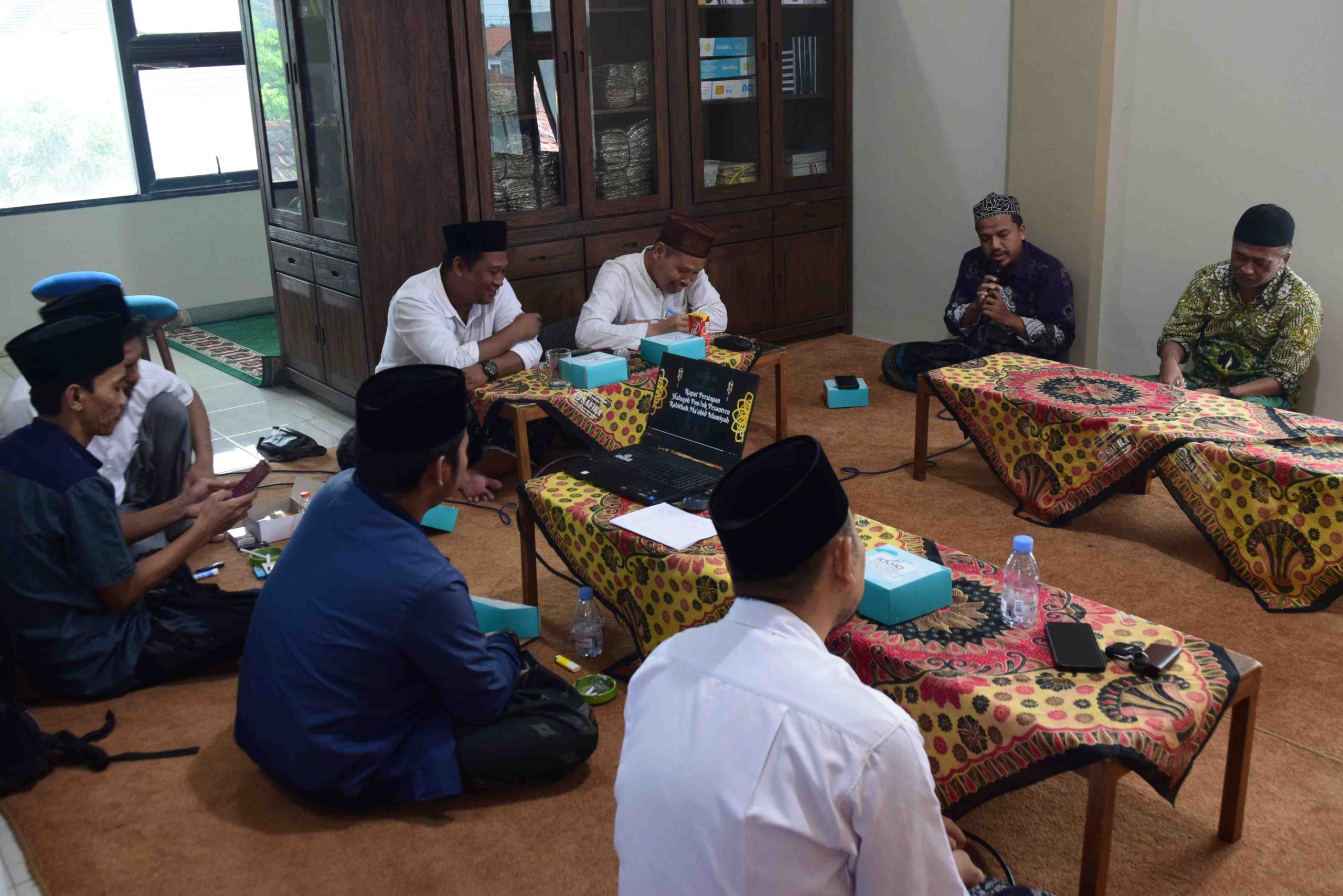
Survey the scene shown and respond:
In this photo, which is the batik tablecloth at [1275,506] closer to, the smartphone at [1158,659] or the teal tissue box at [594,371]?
the smartphone at [1158,659]

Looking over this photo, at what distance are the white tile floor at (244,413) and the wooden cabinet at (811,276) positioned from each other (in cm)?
242

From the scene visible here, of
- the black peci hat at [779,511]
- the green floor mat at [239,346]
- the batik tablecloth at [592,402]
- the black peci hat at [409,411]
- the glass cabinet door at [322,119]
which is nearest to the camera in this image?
the black peci hat at [779,511]

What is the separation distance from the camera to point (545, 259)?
5125 mm

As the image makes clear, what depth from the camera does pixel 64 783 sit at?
254 centimetres

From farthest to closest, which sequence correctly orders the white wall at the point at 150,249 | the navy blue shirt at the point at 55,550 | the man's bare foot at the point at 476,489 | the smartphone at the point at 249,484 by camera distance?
the white wall at the point at 150,249
the man's bare foot at the point at 476,489
the smartphone at the point at 249,484
the navy blue shirt at the point at 55,550

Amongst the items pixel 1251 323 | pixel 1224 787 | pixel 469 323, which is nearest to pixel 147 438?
pixel 469 323

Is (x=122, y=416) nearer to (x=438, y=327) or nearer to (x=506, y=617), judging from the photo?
(x=438, y=327)

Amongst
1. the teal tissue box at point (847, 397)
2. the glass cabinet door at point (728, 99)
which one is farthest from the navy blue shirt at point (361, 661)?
the glass cabinet door at point (728, 99)

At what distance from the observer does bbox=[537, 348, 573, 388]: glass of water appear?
13.1 ft

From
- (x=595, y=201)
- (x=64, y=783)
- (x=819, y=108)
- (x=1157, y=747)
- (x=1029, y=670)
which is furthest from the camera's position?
(x=819, y=108)

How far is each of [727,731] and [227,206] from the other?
7001 millimetres

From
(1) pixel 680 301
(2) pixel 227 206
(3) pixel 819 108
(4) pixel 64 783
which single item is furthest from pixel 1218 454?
(2) pixel 227 206

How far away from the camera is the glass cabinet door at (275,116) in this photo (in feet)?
16.0

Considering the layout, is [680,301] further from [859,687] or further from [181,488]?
[859,687]
